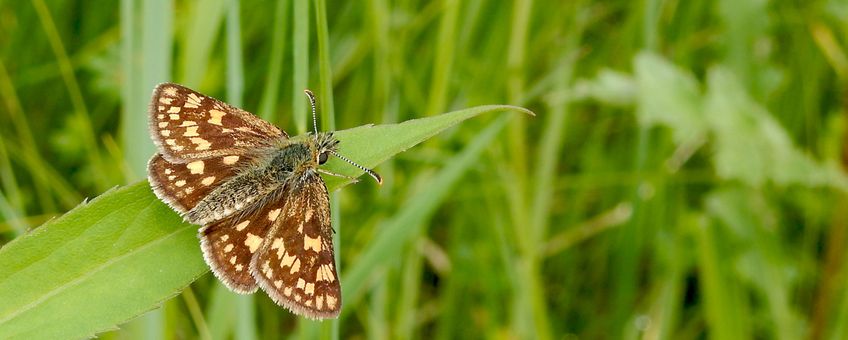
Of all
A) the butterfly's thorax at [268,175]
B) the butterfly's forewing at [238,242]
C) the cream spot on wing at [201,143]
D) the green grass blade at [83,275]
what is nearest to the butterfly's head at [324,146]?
the butterfly's thorax at [268,175]

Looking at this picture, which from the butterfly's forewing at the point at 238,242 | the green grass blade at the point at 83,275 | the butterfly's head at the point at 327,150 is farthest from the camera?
the butterfly's head at the point at 327,150

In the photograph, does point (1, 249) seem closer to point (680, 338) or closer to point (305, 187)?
point (305, 187)

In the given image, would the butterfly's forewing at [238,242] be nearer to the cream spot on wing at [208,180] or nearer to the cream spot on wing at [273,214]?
the cream spot on wing at [273,214]

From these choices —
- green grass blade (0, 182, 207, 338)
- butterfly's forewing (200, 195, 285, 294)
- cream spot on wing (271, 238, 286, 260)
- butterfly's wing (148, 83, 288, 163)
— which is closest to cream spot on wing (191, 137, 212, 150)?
butterfly's wing (148, 83, 288, 163)

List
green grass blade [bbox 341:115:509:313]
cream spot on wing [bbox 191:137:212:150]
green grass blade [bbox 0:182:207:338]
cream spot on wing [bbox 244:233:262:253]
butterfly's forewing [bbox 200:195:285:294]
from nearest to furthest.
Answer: green grass blade [bbox 0:182:207:338] < butterfly's forewing [bbox 200:195:285:294] < cream spot on wing [bbox 244:233:262:253] < cream spot on wing [bbox 191:137:212:150] < green grass blade [bbox 341:115:509:313]

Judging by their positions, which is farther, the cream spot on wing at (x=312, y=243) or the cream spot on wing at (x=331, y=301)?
the cream spot on wing at (x=312, y=243)

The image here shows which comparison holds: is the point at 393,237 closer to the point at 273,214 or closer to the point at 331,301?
the point at 273,214

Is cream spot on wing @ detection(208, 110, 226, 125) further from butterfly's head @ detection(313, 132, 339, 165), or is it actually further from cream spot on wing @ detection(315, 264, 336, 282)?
cream spot on wing @ detection(315, 264, 336, 282)
